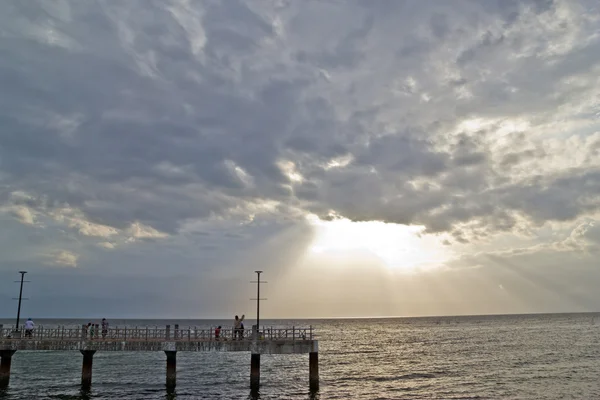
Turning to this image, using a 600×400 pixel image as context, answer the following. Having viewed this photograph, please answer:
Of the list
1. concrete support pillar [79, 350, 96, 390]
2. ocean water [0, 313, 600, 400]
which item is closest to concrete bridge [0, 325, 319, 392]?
concrete support pillar [79, 350, 96, 390]

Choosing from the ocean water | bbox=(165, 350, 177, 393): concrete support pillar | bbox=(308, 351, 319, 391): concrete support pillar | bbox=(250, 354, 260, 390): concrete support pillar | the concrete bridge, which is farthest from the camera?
bbox=(165, 350, 177, 393): concrete support pillar

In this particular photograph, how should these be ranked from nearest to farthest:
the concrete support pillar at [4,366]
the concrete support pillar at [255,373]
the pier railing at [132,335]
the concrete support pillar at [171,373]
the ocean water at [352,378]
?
the pier railing at [132,335] < the ocean water at [352,378] < the concrete support pillar at [255,373] < the concrete support pillar at [171,373] < the concrete support pillar at [4,366]

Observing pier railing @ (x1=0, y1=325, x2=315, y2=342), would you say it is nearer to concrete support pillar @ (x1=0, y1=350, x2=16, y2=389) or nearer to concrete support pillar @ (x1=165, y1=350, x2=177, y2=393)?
concrete support pillar @ (x1=0, y1=350, x2=16, y2=389)

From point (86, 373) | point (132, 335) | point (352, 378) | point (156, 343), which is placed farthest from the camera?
point (352, 378)

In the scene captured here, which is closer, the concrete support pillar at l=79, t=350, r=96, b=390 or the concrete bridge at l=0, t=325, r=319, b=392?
the concrete bridge at l=0, t=325, r=319, b=392

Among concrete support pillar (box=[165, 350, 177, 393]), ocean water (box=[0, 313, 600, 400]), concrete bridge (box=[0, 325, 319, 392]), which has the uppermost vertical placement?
concrete bridge (box=[0, 325, 319, 392])

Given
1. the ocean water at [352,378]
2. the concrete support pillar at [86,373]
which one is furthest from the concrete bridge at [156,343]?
the ocean water at [352,378]

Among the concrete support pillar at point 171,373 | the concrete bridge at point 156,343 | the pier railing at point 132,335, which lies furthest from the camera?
the concrete support pillar at point 171,373

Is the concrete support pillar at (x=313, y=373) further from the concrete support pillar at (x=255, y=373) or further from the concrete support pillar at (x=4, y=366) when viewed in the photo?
the concrete support pillar at (x=4, y=366)

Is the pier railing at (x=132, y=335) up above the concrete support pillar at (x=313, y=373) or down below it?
above

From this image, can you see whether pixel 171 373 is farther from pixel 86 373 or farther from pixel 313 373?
pixel 313 373

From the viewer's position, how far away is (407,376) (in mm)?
53938

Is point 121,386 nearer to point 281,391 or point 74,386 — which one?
point 74,386

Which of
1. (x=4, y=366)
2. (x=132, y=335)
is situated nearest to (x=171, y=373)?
(x=132, y=335)
